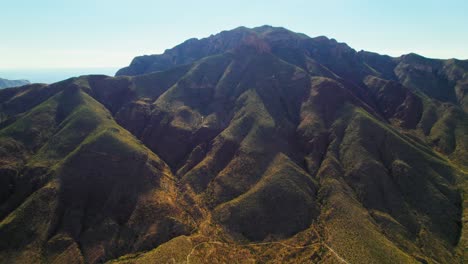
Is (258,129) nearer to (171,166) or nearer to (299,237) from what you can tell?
(171,166)

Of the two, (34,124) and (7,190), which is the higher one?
(34,124)

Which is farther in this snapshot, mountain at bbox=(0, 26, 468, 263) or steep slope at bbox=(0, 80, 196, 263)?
steep slope at bbox=(0, 80, 196, 263)

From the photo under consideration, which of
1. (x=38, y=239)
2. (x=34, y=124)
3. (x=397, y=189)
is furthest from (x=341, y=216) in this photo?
(x=34, y=124)

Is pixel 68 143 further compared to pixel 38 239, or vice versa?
pixel 68 143

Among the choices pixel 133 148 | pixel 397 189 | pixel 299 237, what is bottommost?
pixel 299 237

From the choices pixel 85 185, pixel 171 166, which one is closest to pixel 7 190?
pixel 85 185

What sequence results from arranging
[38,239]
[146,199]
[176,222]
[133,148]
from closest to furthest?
[38,239] → [176,222] → [146,199] → [133,148]

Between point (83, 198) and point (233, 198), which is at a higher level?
point (83, 198)

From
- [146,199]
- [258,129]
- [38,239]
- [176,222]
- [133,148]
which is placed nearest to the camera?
[38,239]

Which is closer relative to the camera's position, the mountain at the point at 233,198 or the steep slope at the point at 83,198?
the mountain at the point at 233,198

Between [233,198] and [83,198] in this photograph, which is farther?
[233,198]
